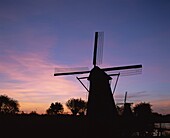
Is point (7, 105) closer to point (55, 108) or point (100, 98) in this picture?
point (55, 108)

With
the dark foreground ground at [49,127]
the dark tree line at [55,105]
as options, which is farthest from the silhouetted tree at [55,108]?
the dark foreground ground at [49,127]

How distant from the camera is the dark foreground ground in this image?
40.1 ft

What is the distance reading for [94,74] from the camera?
1884cm

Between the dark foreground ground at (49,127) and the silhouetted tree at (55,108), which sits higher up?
the silhouetted tree at (55,108)

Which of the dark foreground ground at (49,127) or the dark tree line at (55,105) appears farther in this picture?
the dark tree line at (55,105)

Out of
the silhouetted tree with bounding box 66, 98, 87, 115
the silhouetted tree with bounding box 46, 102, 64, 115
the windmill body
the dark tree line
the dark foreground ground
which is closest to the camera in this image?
the dark foreground ground

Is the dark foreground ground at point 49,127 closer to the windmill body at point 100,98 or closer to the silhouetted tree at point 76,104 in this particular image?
the windmill body at point 100,98

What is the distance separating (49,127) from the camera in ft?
43.1

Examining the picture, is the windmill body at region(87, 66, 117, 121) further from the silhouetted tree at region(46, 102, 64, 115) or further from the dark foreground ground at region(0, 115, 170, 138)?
the silhouetted tree at region(46, 102, 64, 115)

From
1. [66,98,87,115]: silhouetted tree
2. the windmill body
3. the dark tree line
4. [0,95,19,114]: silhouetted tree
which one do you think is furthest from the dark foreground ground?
[66,98,87,115]: silhouetted tree

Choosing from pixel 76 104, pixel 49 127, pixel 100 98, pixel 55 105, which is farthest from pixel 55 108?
pixel 49 127

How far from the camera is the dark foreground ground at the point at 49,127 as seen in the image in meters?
12.2

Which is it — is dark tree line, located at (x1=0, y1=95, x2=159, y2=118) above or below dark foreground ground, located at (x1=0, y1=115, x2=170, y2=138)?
above

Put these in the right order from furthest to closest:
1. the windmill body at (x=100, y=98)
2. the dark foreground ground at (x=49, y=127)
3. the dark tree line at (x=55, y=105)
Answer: the dark tree line at (x=55, y=105) < the windmill body at (x=100, y=98) < the dark foreground ground at (x=49, y=127)
